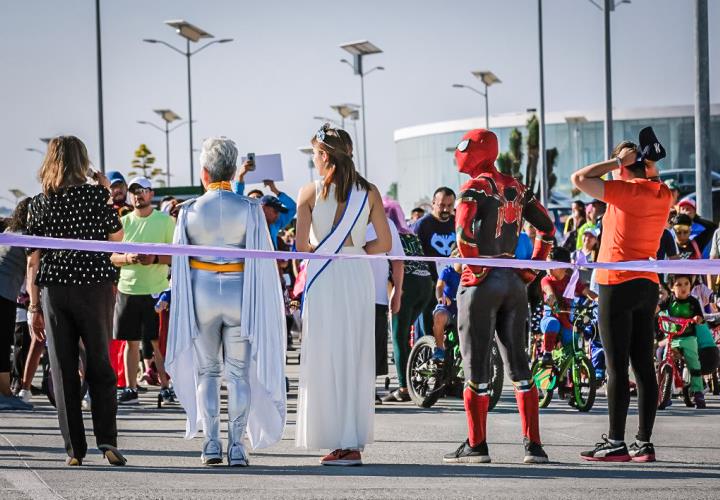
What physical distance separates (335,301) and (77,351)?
1554 millimetres

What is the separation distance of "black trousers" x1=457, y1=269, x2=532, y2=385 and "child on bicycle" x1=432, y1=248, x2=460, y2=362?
402 cm

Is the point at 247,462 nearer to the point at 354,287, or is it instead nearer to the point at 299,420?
Answer: the point at 299,420

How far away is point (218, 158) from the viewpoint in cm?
857

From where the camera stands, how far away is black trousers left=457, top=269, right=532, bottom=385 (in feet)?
28.2

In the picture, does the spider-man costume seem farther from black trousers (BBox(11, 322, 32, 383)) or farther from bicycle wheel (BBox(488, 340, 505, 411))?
black trousers (BBox(11, 322, 32, 383))

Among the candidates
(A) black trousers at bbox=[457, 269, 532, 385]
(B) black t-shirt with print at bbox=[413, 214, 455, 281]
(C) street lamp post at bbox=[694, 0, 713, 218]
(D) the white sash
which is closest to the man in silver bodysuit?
(D) the white sash

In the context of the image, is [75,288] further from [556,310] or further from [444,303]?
[556,310]

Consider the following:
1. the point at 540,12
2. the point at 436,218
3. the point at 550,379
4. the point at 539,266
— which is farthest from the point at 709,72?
the point at 540,12

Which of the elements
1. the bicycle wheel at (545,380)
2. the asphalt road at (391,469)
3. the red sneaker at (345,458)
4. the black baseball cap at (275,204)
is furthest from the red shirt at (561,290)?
the red sneaker at (345,458)

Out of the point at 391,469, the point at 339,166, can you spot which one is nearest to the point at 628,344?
the point at 391,469

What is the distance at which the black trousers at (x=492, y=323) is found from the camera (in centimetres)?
859

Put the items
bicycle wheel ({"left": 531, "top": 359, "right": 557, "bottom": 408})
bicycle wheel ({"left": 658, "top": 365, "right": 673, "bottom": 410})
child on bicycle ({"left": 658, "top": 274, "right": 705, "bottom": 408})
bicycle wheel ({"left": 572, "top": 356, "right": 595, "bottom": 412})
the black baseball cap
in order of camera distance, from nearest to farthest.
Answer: bicycle wheel ({"left": 572, "top": 356, "right": 595, "bottom": 412}), bicycle wheel ({"left": 658, "top": 365, "right": 673, "bottom": 410}), child on bicycle ({"left": 658, "top": 274, "right": 705, "bottom": 408}), bicycle wheel ({"left": 531, "top": 359, "right": 557, "bottom": 408}), the black baseball cap

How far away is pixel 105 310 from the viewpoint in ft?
28.0

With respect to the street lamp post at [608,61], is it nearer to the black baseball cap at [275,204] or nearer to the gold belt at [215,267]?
the black baseball cap at [275,204]
